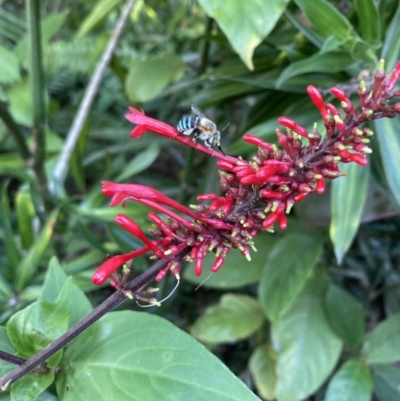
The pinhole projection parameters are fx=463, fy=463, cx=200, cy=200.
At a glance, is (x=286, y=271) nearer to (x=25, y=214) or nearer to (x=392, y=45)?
(x=392, y=45)

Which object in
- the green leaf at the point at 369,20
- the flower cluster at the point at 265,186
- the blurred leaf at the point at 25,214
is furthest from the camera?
the blurred leaf at the point at 25,214

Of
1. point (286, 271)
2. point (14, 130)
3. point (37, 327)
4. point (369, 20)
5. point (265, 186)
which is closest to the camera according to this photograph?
point (265, 186)

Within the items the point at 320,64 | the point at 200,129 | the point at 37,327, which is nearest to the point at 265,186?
the point at 200,129

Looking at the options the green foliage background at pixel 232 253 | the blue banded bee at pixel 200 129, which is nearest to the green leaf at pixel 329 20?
the green foliage background at pixel 232 253

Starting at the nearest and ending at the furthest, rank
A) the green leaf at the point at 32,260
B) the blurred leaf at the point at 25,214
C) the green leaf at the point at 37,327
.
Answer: the green leaf at the point at 37,327, the green leaf at the point at 32,260, the blurred leaf at the point at 25,214

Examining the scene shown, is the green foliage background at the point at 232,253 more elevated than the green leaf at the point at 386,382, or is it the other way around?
the green foliage background at the point at 232,253

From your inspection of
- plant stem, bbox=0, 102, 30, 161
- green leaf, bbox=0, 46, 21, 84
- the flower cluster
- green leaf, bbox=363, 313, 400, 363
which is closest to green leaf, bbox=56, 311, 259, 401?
the flower cluster

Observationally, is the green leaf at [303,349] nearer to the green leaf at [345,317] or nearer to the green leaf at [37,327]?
the green leaf at [345,317]

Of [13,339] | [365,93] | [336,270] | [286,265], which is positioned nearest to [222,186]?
[365,93]
